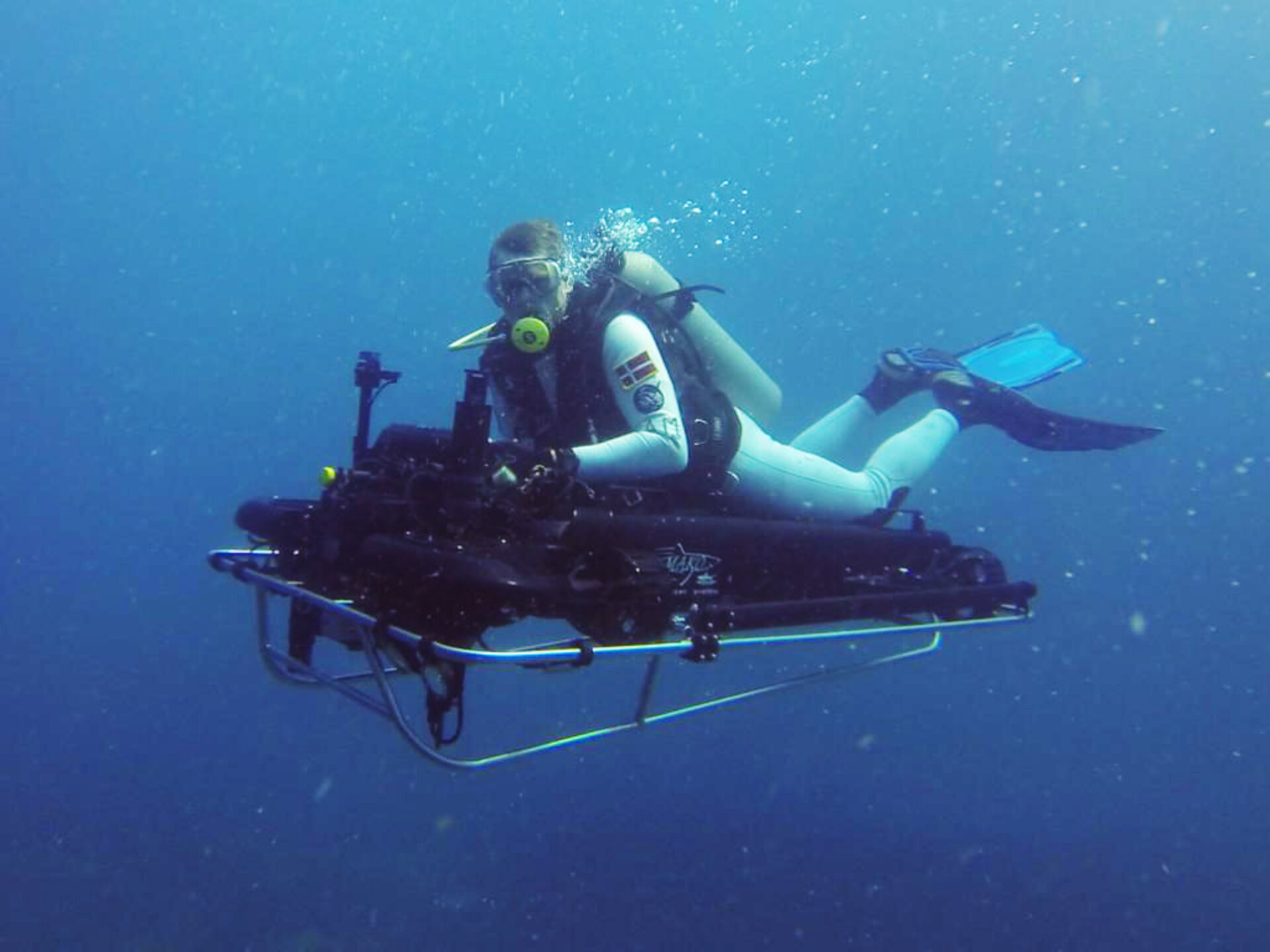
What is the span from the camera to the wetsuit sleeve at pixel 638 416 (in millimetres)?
3414

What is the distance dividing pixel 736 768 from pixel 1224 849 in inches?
422

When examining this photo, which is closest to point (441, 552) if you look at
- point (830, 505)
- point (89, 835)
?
point (830, 505)

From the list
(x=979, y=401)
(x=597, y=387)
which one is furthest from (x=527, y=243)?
(x=979, y=401)

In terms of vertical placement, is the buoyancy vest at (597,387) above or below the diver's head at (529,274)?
below

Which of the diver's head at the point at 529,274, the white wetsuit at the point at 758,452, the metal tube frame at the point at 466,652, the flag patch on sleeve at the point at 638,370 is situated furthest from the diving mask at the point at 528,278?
the metal tube frame at the point at 466,652

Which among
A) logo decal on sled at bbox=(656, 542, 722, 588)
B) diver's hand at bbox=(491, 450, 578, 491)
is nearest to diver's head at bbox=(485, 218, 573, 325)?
diver's hand at bbox=(491, 450, 578, 491)

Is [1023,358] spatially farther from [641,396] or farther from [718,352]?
[641,396]

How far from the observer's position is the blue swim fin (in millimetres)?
6129

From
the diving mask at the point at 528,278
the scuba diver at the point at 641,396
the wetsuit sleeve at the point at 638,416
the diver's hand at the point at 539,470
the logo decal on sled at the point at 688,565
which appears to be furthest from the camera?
the diving mask at the point at 528,278

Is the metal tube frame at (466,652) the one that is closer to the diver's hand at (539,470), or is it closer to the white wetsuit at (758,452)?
the diver's hand at (539,470)

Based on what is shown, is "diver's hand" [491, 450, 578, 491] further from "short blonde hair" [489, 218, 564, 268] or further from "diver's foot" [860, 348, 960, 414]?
"diver's foot" [860, 348, 960, 414]

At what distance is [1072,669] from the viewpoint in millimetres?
26781

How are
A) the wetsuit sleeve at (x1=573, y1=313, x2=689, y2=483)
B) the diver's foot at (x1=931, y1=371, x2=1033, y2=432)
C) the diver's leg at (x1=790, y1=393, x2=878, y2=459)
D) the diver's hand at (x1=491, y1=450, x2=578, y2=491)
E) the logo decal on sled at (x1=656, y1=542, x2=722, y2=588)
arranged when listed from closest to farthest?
the diver's hand at (x1=491, y1=450, x2=578, y2=491), the logo decal on sled at (x1=656, y1=542, x2=722, y2=588), the wetsuit sleeve at (x1=573, y1=313, x2=689, y2=483), the diver's foot at (x1=931, y1=371, x2=1033, y2=432), the diver's leg at (x1=790, y1=393, x2=878, y2=459)

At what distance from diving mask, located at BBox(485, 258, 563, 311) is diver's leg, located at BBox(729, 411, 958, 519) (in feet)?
3.90
